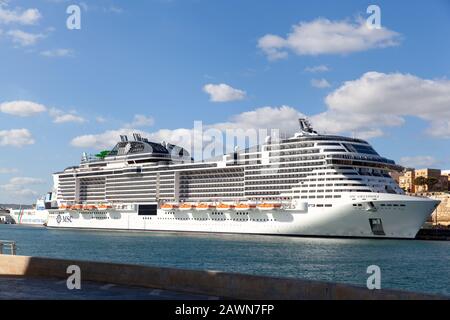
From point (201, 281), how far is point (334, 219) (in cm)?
5899

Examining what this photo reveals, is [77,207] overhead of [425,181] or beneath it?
beneath

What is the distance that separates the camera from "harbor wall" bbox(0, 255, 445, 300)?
43.0ft

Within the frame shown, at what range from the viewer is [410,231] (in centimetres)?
7225

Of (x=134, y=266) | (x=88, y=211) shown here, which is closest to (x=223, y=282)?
(x=134, y=266)

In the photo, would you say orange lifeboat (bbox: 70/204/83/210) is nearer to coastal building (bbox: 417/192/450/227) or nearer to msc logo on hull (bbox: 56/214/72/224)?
msc logo on hull (bbox: 56/214/72/224)

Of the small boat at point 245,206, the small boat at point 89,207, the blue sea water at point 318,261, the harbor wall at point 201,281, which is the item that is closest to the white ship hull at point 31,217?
the small boat at point 89,207

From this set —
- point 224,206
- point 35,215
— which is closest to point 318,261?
point 224,206

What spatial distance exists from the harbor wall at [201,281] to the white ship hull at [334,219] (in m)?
56.3

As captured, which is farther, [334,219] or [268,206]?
[268,206]

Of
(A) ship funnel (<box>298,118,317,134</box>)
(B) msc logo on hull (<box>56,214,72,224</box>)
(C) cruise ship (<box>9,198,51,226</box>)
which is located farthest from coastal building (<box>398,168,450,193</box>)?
(C) cruise ship (<box>9,198,51,226</box>)

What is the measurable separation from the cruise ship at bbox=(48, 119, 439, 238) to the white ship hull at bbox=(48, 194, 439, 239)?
114 millimetres

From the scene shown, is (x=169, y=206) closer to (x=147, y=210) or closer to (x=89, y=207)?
(x=147, y=210)

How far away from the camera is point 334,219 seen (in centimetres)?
7288

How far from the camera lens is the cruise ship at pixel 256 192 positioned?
72125 millimetres
